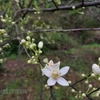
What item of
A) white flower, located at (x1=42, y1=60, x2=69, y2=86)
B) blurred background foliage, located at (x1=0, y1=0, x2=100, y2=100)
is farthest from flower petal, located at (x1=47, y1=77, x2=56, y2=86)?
blurred background foliage, located at (x1=0, y1=0, x2=100, y2=100)

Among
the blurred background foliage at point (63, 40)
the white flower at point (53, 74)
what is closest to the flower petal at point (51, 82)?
the white flower at point (53, 74)

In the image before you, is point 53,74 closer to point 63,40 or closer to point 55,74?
point 55,74

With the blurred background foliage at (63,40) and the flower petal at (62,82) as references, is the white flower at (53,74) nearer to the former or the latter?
the flower petal at (62,82)

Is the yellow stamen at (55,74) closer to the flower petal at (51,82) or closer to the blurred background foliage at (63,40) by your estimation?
the flower petal at (51,82)

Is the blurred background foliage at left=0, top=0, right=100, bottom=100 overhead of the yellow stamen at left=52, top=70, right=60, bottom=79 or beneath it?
beneath

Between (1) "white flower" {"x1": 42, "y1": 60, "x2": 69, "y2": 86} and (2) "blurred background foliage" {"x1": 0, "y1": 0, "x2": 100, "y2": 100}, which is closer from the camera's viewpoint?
(1) "white flower" {"x1": 42, "y1": 60, "x2": 69, "y2": 86}

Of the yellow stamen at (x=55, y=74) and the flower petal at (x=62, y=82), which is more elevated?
the yellow stamen at (x=55, y=74)

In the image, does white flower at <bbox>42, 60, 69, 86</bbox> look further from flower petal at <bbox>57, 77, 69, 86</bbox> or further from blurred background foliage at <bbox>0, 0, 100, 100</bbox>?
blurred background foliage at <bbox>0, 0, 100, 100</bbox>

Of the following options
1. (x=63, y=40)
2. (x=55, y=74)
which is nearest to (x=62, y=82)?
(x=55, y=74)

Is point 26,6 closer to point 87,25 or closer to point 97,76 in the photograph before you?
point 97,76

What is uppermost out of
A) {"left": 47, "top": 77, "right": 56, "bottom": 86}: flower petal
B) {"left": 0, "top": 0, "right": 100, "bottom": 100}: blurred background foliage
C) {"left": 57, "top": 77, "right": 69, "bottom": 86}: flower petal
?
{"left": 47, "top": 77, "right": 56, "bottom": 86}: flower petal

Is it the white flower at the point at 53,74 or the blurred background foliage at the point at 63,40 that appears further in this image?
the blurred background foliage at the point at 63,40

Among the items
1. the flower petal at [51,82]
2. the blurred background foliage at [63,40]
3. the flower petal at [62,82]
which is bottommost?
the blurred background foliage at [63,40]
